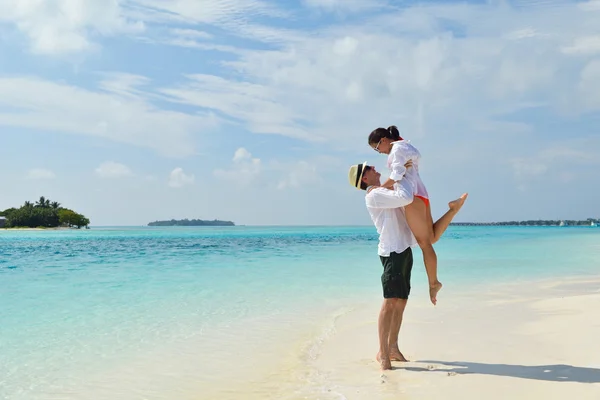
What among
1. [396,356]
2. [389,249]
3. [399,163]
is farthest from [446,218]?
[396,356]

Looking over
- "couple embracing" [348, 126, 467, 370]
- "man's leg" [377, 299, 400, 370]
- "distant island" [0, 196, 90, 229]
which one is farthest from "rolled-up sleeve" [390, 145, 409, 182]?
"distant island" [0, 196, 90, 229]

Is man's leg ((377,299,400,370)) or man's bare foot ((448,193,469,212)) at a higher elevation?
man's bare foot ((448,193,469,212))

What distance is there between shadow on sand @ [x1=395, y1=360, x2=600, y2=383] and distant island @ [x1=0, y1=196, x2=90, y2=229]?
397 ft

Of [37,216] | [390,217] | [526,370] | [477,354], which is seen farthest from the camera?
[37,216]

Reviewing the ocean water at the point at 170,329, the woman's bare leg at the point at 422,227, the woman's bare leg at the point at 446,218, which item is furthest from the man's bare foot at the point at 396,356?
the woman's bare leg at the point at 446,218

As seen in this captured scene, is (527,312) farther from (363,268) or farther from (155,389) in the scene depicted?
(363,268)

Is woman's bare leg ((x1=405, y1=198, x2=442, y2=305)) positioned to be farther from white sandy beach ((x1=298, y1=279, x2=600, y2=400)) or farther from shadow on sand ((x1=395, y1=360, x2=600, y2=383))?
white sandy beach ((x1=298, y1=279, x2=600, y2=400))

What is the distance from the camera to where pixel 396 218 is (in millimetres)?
4402

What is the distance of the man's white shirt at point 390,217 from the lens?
4.20m

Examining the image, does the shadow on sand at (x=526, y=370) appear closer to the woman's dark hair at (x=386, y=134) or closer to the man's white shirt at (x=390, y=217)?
the man's white shirt at (x=390, y=217)

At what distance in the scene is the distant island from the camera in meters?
111

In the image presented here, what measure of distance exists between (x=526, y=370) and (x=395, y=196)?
5.54 feet

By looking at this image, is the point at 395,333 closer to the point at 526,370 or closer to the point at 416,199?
the point at 526,370

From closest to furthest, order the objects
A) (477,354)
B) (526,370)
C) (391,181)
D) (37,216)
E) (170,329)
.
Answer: (526,370) → (391,181) → (477,354) → (170,329) → (37,216)
